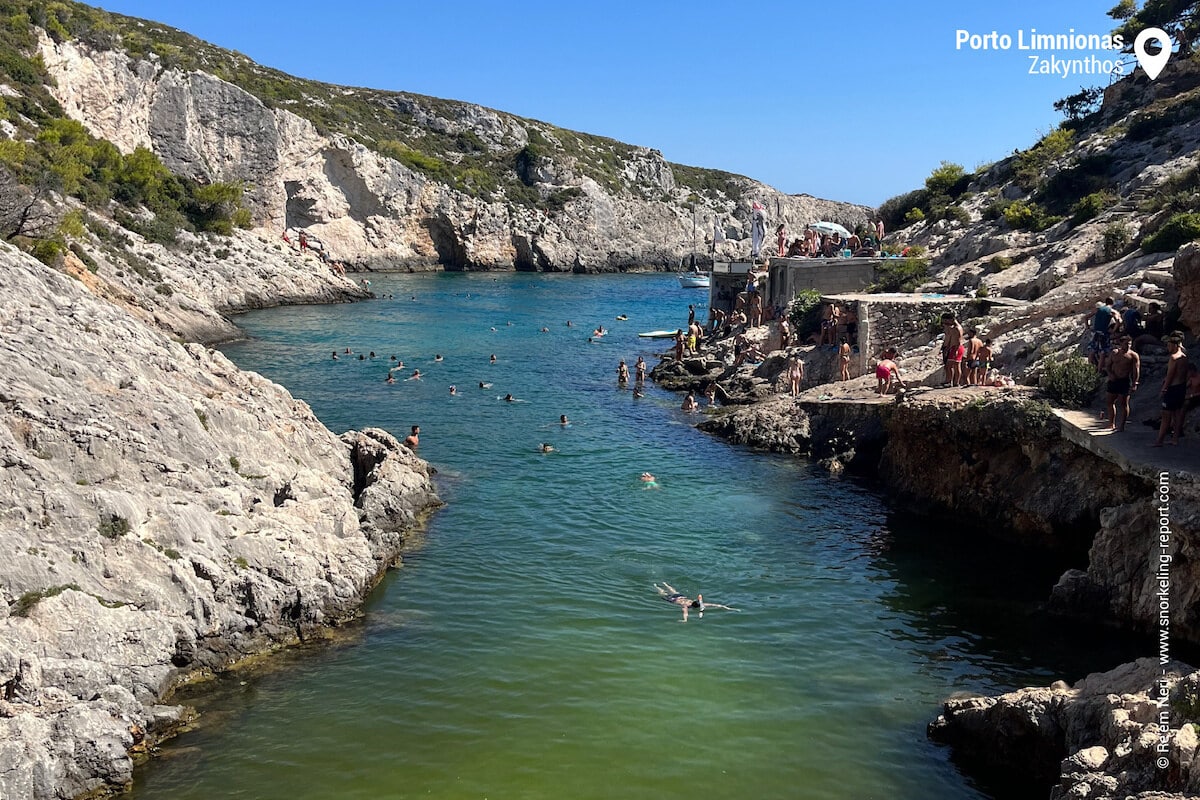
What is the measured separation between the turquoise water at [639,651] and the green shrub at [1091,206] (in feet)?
46.9

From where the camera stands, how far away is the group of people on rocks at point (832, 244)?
40469 mm

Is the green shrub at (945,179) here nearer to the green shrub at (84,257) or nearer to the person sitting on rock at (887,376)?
the person sitting on rock at (887,376)

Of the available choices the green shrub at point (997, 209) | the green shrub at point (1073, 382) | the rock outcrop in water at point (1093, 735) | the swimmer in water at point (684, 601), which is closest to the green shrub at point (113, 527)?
the swimmer in water at point (684, 601)

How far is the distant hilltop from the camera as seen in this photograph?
65.5m

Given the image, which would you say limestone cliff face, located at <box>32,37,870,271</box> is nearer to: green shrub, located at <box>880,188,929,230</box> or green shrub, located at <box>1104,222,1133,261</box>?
green shrub, located at <box>880,188,929,230</box>

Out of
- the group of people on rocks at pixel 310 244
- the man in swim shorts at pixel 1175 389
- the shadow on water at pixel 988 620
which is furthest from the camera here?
the group of people on rocks at pixel 310 244

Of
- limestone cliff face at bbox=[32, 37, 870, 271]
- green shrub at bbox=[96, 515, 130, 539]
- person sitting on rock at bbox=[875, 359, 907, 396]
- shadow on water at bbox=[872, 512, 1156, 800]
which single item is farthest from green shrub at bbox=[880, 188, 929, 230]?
limestone cliff face at bbox=[32, 37, 870, 271]

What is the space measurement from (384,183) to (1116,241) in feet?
242

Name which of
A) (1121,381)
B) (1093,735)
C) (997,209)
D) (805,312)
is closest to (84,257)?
(805,312)

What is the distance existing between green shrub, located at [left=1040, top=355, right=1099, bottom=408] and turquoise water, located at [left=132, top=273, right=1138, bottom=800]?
325 centimetres

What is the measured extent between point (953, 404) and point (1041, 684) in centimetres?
820

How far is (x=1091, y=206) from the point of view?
3145 cm

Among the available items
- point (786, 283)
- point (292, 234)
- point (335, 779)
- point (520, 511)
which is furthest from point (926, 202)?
point (292, 234)

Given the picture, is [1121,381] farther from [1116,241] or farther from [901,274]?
[901,274]
